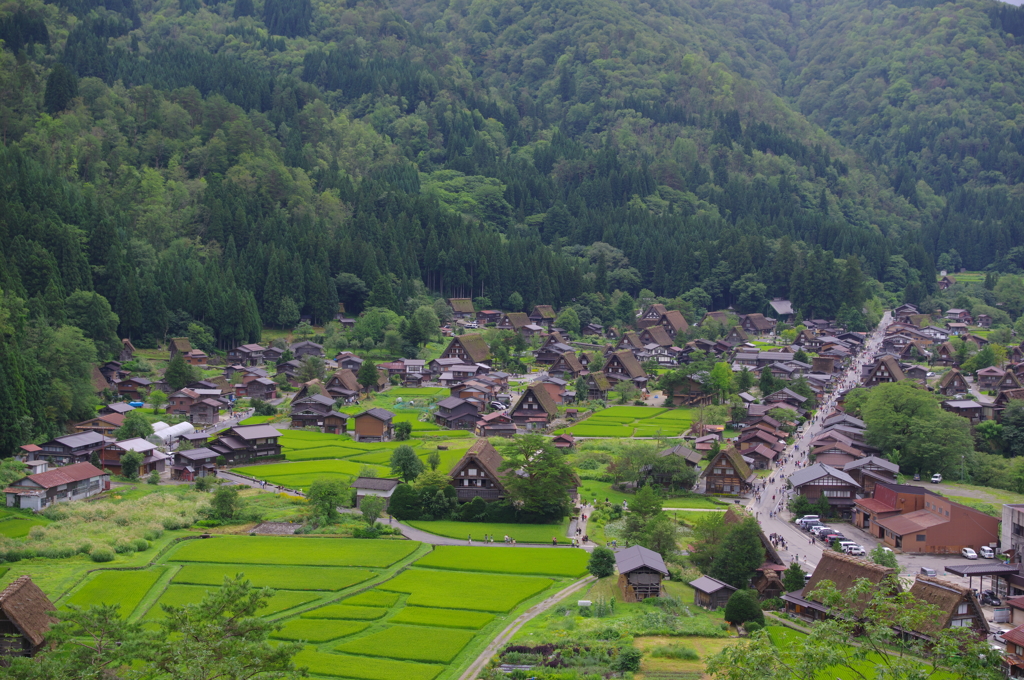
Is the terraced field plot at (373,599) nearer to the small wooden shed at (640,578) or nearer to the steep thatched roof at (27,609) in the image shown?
the small wooden shed at (640,578)

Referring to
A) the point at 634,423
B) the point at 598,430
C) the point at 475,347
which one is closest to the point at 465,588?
the point at 598,430

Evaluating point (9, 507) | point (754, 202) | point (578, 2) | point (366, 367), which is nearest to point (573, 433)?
point (366, 367)

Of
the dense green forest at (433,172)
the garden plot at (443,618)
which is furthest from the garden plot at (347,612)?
the dense green forest at (433,172)

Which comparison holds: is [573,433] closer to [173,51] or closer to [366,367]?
[366,367]

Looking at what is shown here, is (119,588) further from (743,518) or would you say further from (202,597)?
(743,518)

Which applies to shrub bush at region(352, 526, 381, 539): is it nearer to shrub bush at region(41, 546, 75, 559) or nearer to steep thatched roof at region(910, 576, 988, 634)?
shrub bush at region(41, 546, 75, 559)

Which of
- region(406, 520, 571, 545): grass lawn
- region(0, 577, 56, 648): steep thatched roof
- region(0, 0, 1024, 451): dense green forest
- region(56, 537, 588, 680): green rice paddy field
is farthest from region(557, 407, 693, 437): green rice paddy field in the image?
region(0, 577, 56, 648): steep thatched roof
